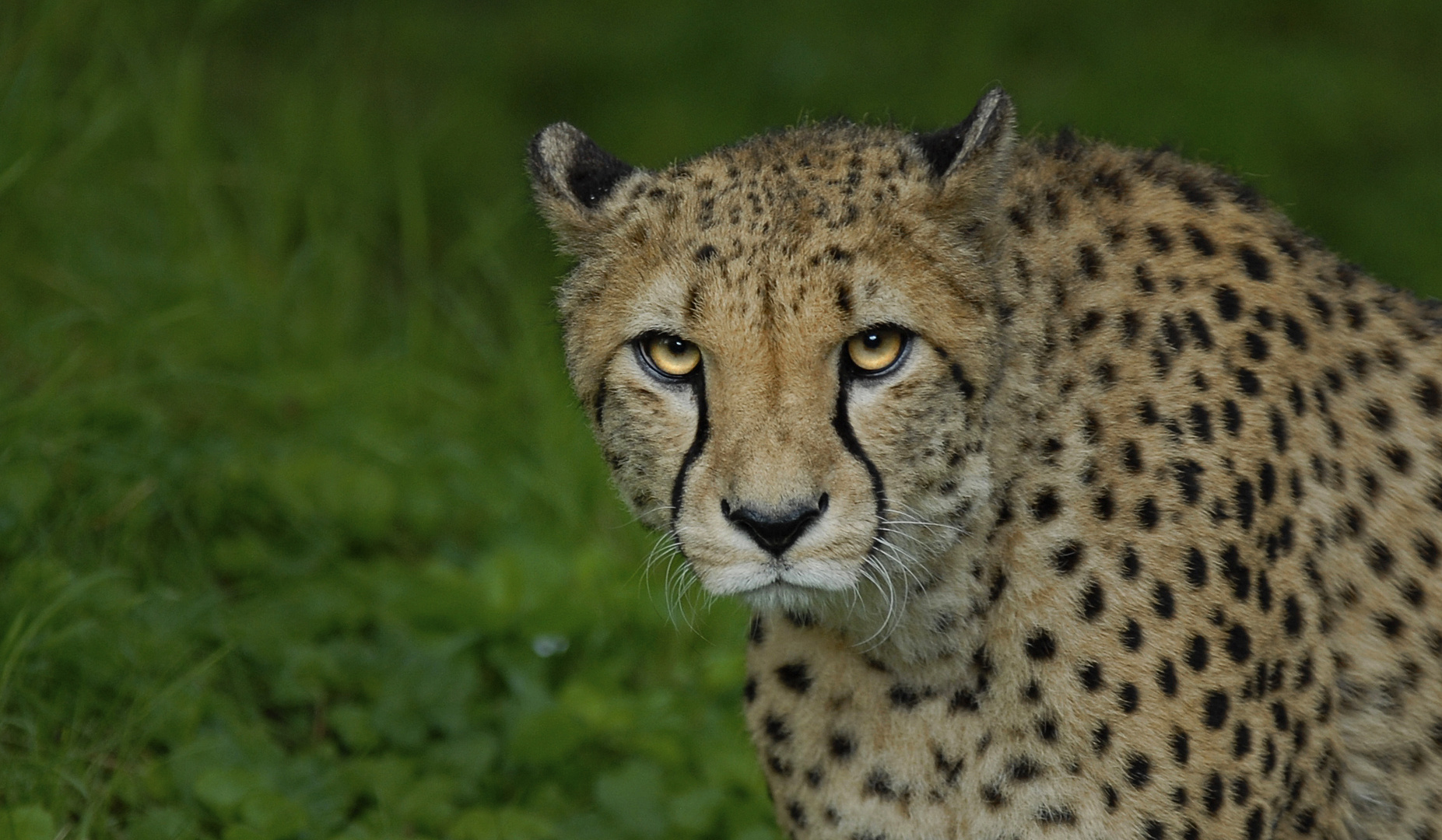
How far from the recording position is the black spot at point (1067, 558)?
288 centimetres

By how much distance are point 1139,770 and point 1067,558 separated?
1.22ft

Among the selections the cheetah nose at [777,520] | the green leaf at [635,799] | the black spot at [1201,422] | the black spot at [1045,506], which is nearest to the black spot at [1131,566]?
the black spot at [1045,506]

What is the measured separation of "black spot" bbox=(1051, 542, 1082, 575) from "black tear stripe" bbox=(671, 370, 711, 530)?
66 cm

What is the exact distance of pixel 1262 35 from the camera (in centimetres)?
966

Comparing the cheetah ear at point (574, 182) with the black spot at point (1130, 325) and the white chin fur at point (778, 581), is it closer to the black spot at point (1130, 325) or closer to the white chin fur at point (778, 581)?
the white chin fur at point (778, 581)

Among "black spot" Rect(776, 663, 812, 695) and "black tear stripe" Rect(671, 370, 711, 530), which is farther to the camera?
"black spot" Rect(776, 663, 812, 695)

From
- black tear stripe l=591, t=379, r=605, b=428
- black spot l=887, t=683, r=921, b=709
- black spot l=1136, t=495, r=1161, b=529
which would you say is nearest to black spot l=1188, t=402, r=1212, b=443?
black spot l=1136, t=495, r=1161, b=529

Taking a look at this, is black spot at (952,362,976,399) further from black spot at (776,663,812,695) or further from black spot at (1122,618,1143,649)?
black spot at (776,663,812,695)

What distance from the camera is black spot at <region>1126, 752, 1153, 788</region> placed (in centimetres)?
281

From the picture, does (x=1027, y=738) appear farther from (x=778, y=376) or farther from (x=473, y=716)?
(x=473, y=716)

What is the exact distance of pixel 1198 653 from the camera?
111 inches

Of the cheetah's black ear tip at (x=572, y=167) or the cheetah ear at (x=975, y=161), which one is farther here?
the cheetah's black ear tip at (x=572, y=167)

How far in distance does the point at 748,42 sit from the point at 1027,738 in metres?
6.63

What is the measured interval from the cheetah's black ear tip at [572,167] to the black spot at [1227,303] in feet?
3.57
